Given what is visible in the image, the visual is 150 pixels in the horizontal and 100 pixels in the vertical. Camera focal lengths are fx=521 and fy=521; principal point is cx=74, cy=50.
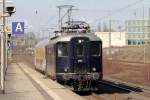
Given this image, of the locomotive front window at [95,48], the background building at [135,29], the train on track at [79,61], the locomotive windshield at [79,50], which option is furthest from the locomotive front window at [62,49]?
the background building at [135,29]

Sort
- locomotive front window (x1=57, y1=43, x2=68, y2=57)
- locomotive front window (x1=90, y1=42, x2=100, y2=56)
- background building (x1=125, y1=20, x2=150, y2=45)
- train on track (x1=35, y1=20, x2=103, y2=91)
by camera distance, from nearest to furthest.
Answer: train on track (x1=35, y1=20, x2=103, y2=91) → locomotive front window (x1=90, y1=42, x2=100, y2=56) → locomotive front window (x1=57, y1=43, x2=68, y2=57) → background building (x1=125, y1=20, x2=150, y2=45)

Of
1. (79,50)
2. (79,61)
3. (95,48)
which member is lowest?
(79,61)

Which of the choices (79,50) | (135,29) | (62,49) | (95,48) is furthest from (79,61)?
(135,29)

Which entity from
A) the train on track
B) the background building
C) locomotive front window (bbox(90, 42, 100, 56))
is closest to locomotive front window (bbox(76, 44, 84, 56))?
the train on track

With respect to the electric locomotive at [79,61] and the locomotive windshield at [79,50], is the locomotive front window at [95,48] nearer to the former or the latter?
the electric locomotive at [79,61]

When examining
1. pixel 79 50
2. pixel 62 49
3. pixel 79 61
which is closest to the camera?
pixel 79 61

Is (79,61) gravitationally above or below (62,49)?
below

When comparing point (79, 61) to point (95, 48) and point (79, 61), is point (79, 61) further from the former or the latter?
point (95, 48)

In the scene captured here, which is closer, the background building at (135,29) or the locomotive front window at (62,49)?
the locomotive front window at (62,49)

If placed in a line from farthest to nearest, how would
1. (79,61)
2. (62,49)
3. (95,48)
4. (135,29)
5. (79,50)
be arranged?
(135,29) < (62,49) < (79,50) < (95,48) < (79,61)

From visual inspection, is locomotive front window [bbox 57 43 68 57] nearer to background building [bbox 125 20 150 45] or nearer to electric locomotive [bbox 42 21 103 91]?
electric locomotive [bbox 42 21 103 91]

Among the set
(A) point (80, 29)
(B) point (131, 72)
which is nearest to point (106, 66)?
(B) point (131, 72)

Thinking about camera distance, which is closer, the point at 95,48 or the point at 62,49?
the point at 95,48

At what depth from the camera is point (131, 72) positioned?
51.7 meters
